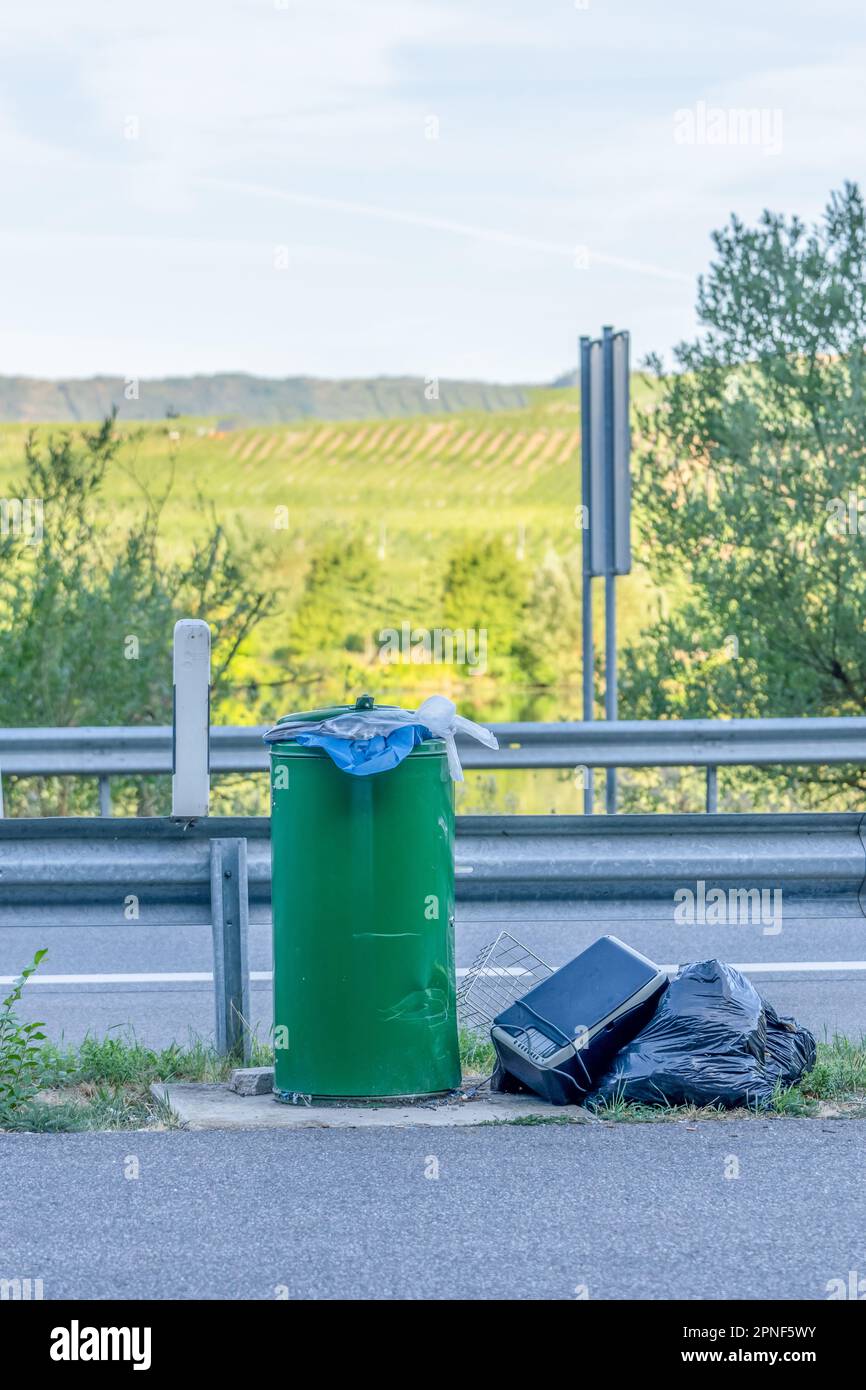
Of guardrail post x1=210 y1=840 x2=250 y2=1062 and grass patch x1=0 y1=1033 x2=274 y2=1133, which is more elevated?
guardrail post x1=210 y1=840 x2=250 y2=1062

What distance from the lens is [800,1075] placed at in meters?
5.46

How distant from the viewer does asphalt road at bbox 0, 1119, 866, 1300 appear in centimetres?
384

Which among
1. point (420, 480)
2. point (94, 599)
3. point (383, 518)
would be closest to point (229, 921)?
point (94, 599)

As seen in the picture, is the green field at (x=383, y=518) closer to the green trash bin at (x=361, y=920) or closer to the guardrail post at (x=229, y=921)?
the guardrail post at (x=229, y=921)

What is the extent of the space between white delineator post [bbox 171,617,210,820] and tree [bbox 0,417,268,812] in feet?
20.0

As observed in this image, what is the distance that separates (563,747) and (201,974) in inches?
77.7

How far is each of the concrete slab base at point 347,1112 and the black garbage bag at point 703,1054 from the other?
202 millimetres

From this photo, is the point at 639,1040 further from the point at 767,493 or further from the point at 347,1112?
the point at 767,493

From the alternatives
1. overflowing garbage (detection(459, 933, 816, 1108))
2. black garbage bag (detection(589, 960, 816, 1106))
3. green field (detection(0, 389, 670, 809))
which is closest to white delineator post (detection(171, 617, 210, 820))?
overflowing garbage (detection(459, 933, 816, 1108))

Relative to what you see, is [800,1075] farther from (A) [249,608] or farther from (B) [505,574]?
(B) [505,574]

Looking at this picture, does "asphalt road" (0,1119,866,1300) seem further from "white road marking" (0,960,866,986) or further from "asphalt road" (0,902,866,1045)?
"white road marking" (0,960,866,986)

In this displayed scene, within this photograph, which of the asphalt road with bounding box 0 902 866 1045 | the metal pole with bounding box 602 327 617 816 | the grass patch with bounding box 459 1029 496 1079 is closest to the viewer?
the grass patch with bounding box 459 1029 496 1079
